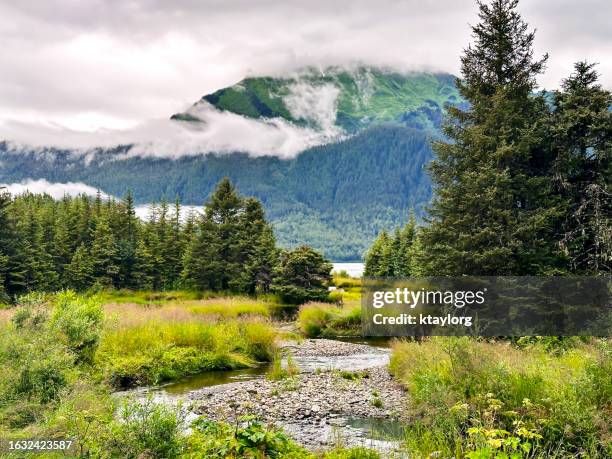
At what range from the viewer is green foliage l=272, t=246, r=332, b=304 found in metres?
41.4

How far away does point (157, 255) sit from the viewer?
51.7 meters

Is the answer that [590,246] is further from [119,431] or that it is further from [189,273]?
[189,273]

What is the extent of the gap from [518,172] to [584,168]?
2.37m

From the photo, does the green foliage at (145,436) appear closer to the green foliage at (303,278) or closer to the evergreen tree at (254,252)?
the green foliage at (303,278)

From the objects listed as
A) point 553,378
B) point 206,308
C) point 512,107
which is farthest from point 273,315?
point 553,378

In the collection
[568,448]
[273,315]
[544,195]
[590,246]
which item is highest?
[544,195]

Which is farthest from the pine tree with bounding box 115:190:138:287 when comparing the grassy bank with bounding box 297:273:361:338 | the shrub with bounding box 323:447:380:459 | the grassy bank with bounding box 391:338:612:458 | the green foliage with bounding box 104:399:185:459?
the green foliage with bounding box 104:399:185:459

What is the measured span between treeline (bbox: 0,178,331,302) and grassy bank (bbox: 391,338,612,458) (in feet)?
99.5

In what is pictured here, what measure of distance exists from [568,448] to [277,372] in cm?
987

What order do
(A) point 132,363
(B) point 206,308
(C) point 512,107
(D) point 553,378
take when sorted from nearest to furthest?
(D) point 553,378, (A) point 132,363, (C) point 512,107, (B) point 206,308

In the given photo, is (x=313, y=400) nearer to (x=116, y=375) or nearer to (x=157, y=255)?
(x=116, y=375)

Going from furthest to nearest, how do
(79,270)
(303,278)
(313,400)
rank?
(79,270)
(303,278)
(313,400)

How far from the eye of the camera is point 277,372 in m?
16.8

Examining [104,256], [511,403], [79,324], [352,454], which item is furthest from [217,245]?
[352,454]
